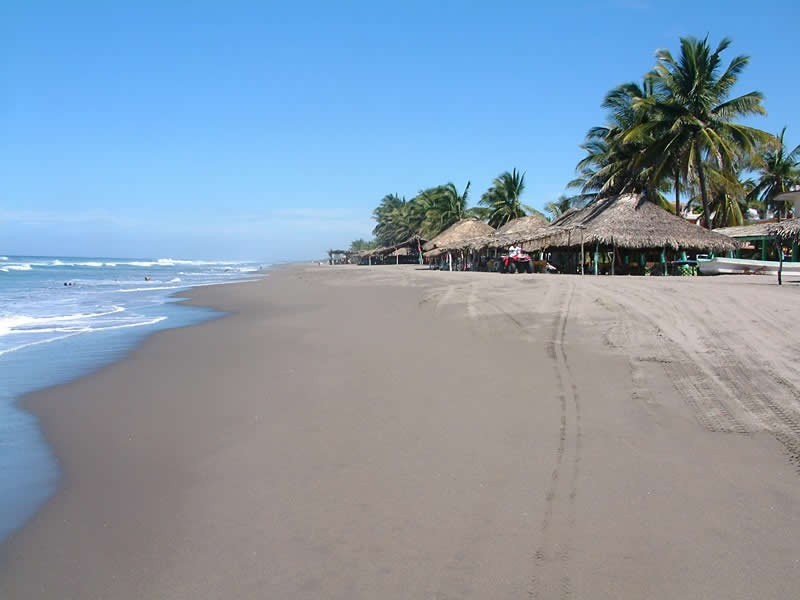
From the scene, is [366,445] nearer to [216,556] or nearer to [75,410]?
[216,556]

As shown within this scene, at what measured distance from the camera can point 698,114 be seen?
23.5 metres

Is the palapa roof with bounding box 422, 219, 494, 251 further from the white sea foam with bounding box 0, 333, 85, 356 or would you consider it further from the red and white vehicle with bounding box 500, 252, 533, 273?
the white sea foam with bounding box 0, 333, 85, 356

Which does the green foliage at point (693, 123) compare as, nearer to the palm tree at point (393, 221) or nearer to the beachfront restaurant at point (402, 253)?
the beachfront restaurant at point (402, 253)

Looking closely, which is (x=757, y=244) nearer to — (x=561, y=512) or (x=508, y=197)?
(x=508, y=197)

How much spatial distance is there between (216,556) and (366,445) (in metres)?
1.44

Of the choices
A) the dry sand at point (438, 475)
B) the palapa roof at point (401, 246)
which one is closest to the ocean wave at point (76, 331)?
the dry sand at point (438, 475)

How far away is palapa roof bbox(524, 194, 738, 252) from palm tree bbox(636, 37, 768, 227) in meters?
2.48

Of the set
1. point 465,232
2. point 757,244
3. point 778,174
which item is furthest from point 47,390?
point 778,174

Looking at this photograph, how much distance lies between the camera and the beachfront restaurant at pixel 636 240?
2059 cm

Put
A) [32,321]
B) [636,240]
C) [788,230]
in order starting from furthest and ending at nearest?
[636,240] < [788,230] < [32,321]

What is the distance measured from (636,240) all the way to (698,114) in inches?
282

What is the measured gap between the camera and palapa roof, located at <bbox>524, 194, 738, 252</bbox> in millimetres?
20562

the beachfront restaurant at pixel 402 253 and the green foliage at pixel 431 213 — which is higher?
the green foliage at pixel 431 213

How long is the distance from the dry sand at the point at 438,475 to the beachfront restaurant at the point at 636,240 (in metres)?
14.4
